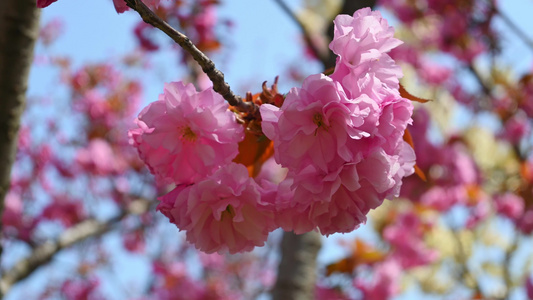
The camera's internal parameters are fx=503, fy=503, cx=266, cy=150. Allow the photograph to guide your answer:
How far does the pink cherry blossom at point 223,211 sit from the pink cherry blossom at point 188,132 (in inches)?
1.0

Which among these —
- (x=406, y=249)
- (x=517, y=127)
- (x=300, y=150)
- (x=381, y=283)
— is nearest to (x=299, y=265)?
(x=381, y=283)

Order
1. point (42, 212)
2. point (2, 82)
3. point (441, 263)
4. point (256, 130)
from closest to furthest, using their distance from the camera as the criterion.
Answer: point (256, 130) → point (2, 82) → point (42, 212) → point (441, 263)

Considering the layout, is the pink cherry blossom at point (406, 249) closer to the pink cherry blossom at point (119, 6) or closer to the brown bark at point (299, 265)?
the brown bark at point (299, 265)

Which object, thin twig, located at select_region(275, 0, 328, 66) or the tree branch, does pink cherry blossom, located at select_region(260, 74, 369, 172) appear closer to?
thin twig, located at select_region(275, 0, 328, 66)

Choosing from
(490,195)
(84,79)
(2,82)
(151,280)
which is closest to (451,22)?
(490,195)

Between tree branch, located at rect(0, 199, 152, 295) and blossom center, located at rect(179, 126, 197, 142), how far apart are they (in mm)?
1436

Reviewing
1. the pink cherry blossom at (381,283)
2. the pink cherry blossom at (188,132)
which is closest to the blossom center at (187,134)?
the pink cherry blossom at (188,132)

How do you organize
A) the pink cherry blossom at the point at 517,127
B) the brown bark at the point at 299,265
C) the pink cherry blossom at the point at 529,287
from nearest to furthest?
the brown bark at the point at 299,265 < the pink cherry blossom at the point at 529,287 < the pink cherry blossom at the point at 517,127

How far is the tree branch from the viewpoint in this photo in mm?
2139

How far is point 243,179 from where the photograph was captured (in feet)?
2.39

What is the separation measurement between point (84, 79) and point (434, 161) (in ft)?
9.82

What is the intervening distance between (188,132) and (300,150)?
0.19 metres

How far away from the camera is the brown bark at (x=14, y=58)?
1202 mm

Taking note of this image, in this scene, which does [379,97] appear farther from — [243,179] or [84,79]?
[84,79]
